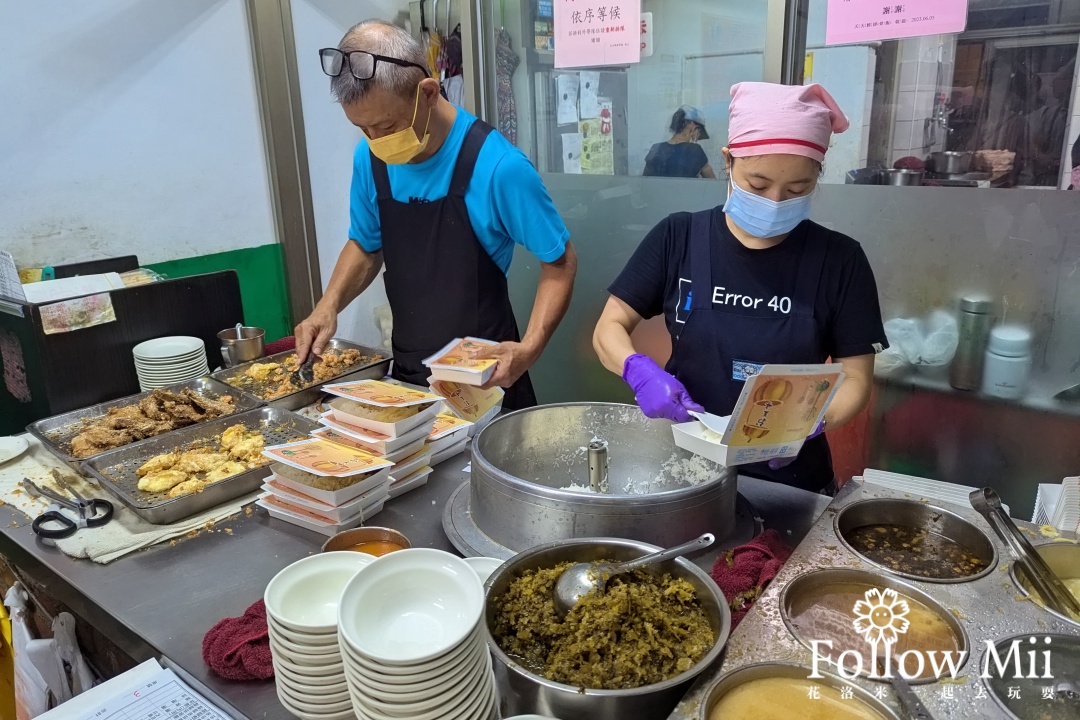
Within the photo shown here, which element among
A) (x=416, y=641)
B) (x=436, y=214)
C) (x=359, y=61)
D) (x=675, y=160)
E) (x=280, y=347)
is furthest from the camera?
(x=675, y=160)

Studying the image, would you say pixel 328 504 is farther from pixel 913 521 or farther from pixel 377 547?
pixel 913 521

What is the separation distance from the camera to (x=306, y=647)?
1061 mm

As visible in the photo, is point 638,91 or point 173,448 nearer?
point 173,448

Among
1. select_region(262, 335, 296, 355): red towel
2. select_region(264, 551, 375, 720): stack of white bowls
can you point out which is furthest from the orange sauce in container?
select_region(262, 335, 296, 355): red towel

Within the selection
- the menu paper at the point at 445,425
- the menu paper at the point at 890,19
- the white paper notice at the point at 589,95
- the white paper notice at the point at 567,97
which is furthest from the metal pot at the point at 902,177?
the menu paper at the point at 445,425

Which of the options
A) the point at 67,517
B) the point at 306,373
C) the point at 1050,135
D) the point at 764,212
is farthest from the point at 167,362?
the point at 1050,135

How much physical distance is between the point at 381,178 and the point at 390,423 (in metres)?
1.15

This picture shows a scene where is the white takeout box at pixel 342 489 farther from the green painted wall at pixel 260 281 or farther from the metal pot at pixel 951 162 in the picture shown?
the green painted wall at pixel 260 281

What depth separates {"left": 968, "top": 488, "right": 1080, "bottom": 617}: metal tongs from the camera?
119cm

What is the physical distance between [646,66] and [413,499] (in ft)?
7.16

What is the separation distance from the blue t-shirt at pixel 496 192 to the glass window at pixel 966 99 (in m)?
1.14

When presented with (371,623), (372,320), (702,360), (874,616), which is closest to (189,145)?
(372,320)

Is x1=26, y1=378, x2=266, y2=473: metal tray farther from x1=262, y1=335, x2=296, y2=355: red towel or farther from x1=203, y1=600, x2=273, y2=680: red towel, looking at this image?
x1=203, y1=600, x2=273, y2=680: red towel

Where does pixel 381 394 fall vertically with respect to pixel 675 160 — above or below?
below
